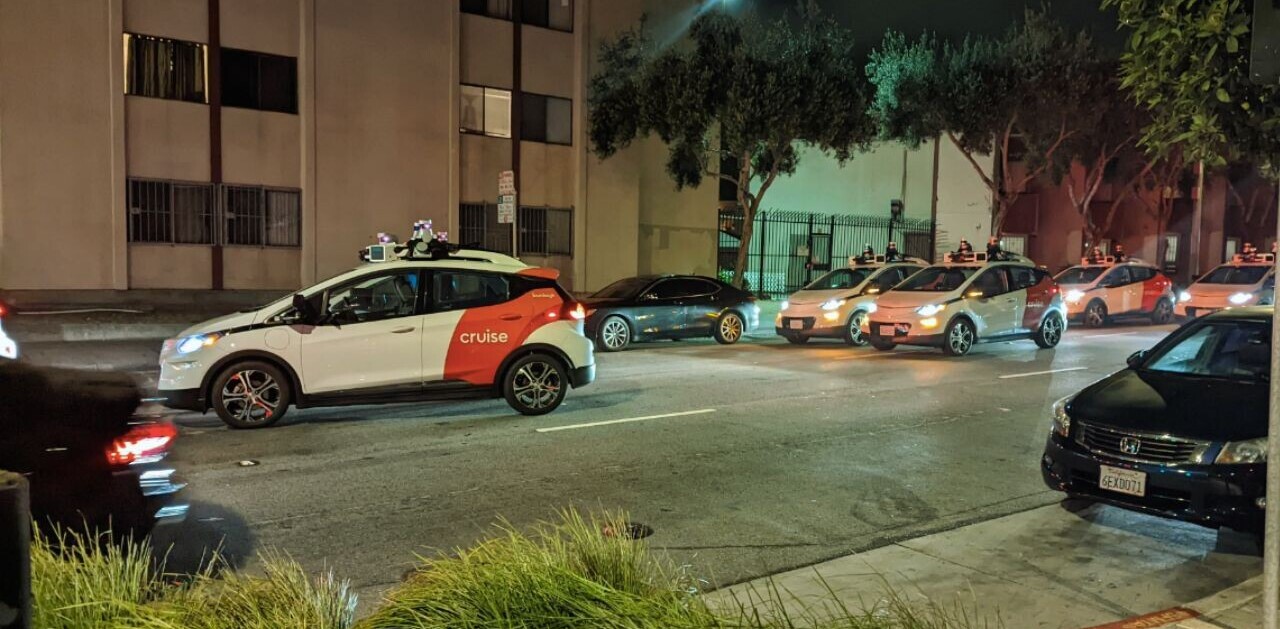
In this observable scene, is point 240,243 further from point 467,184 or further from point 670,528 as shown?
point 670,528

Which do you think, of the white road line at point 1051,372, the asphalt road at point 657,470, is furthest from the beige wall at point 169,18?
the white road line at point 1051,372

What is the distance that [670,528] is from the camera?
6.19 meters

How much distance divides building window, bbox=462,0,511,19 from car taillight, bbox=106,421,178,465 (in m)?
19.8

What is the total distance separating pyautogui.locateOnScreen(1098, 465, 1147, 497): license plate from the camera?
5719 mm

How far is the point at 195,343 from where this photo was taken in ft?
29.4

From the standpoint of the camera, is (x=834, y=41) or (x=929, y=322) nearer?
(x=929, y=322)

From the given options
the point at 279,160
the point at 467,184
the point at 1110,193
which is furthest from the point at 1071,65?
the point at 279,160

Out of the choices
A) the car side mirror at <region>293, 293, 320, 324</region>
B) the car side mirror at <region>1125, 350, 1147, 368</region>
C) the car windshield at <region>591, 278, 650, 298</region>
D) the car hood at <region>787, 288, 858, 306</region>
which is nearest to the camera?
the car side mirror at <region>1125, 350, 1147, 368</region>

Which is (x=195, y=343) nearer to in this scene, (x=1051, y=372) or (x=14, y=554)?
(x=14, y=554)

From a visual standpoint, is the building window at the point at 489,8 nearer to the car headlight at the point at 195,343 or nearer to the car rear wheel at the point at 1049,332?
the car rear wheel at the point at 1049,332

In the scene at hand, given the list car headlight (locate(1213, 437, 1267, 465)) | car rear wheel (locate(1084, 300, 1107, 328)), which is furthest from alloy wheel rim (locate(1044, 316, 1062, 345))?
car headlight (locate(1213, 437, 1267, 465))

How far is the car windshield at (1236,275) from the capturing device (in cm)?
2138

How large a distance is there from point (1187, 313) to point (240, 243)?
21.3 meters

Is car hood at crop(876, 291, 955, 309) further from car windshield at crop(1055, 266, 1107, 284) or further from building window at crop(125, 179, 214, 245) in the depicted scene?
building window at crop(125, 179, 214, 245)
